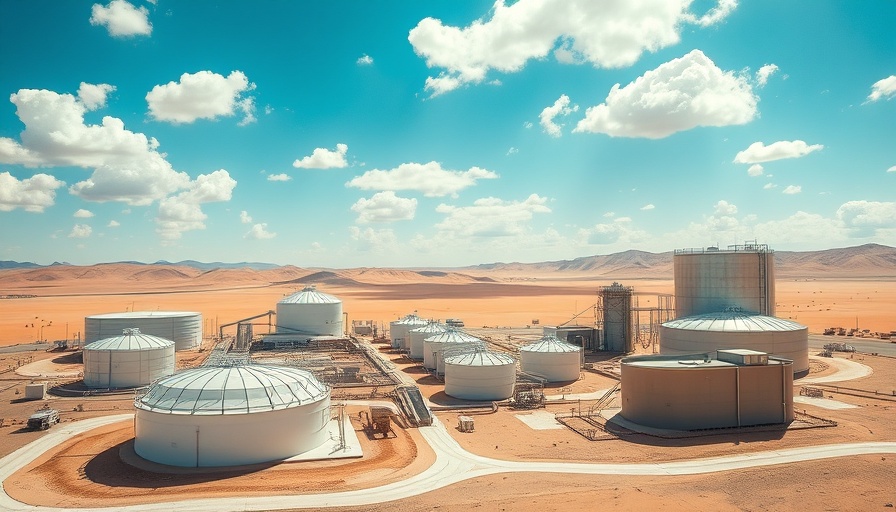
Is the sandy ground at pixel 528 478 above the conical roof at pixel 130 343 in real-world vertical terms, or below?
below

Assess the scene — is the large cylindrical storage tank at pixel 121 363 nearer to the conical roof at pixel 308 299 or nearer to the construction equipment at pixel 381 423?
the conical roof at pixel 308 299

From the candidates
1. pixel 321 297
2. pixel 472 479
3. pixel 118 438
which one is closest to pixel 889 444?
pixel 472 479

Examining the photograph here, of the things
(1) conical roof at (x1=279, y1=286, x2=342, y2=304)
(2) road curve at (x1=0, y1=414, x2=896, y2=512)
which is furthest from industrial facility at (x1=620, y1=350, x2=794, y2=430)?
(1) conical roof at (x1=279, y1=286, x2=342, y2=304)

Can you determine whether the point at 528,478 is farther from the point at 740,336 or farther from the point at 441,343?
the point at 740,336

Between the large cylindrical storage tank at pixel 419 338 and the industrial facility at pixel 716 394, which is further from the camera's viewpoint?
the large cylindrical storage tank at pixel 419 338

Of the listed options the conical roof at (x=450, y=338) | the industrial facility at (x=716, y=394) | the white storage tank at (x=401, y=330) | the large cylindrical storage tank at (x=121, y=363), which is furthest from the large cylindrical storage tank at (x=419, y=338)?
the industrial facility at (x=716, y=394)
